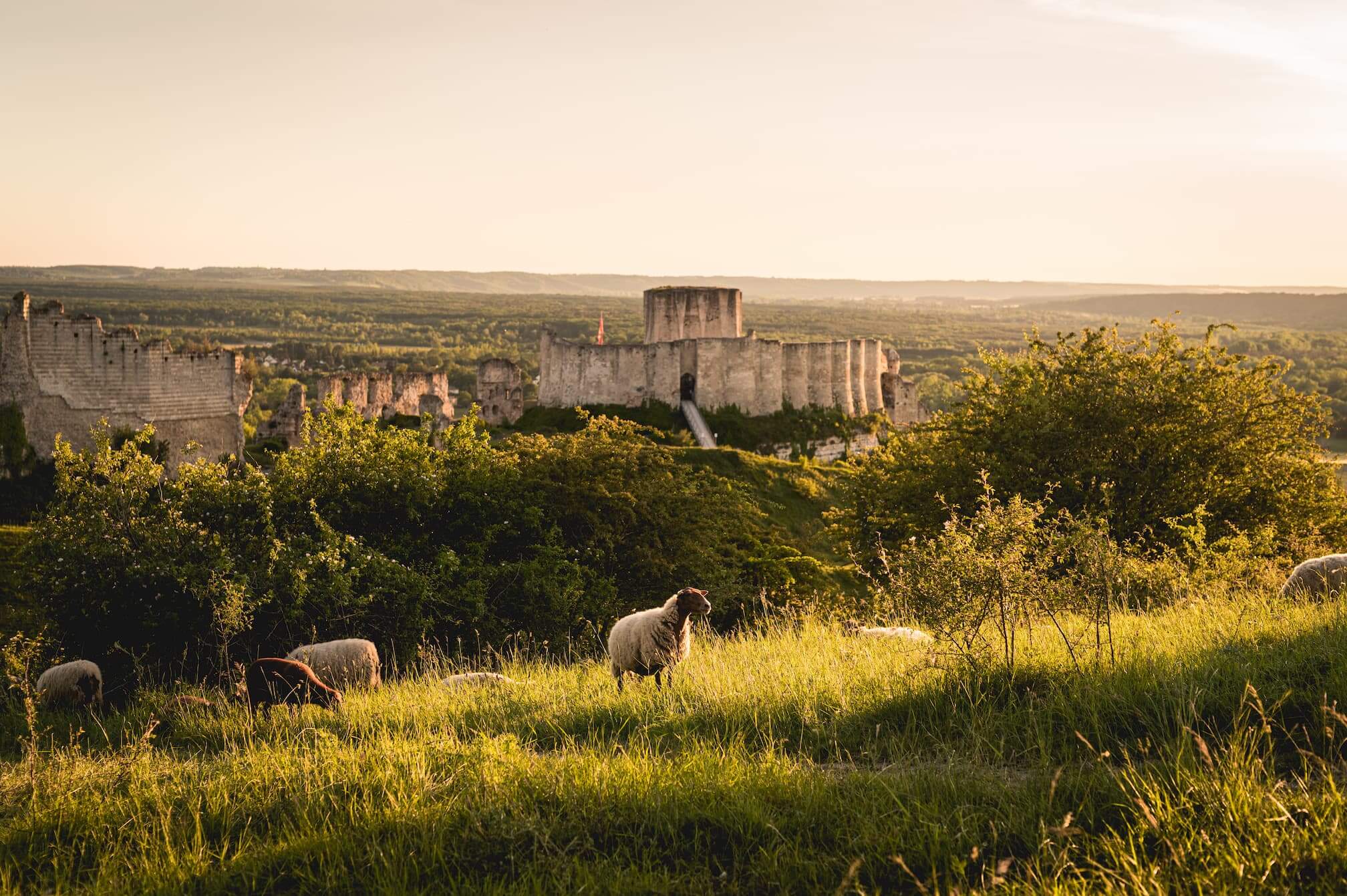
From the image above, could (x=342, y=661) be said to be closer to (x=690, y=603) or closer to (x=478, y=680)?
(x=478, y=680)

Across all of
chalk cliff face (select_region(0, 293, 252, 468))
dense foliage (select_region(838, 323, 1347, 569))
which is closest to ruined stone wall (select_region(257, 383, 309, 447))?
chalk cliff face (select_region(0, 293, 252, 468))

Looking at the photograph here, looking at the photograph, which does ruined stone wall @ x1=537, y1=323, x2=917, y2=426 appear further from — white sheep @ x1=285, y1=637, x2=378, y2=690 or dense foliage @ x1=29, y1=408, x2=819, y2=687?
white sheep @ x1=285, y1=637, x2=378, y2=690

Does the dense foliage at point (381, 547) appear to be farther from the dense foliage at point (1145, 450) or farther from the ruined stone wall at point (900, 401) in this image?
the ruined stone wall at point (900, 401)

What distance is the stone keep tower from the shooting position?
223 ft

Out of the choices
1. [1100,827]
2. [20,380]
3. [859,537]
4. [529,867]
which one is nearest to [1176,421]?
[859,537]

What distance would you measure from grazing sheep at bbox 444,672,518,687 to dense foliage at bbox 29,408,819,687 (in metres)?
3.28

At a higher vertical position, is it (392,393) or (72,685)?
(392,393)

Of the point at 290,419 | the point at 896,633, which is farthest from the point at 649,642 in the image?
the point at 290,419

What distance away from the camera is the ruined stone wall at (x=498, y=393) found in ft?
224

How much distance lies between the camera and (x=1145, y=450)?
21.7 m

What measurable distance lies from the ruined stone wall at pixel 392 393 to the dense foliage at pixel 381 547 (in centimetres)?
3464

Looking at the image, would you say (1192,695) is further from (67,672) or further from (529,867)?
(67,672)

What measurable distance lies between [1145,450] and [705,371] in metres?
36.8

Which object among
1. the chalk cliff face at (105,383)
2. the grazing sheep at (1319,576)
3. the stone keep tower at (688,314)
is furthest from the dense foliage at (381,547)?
the stone keep tower at (688,314)
